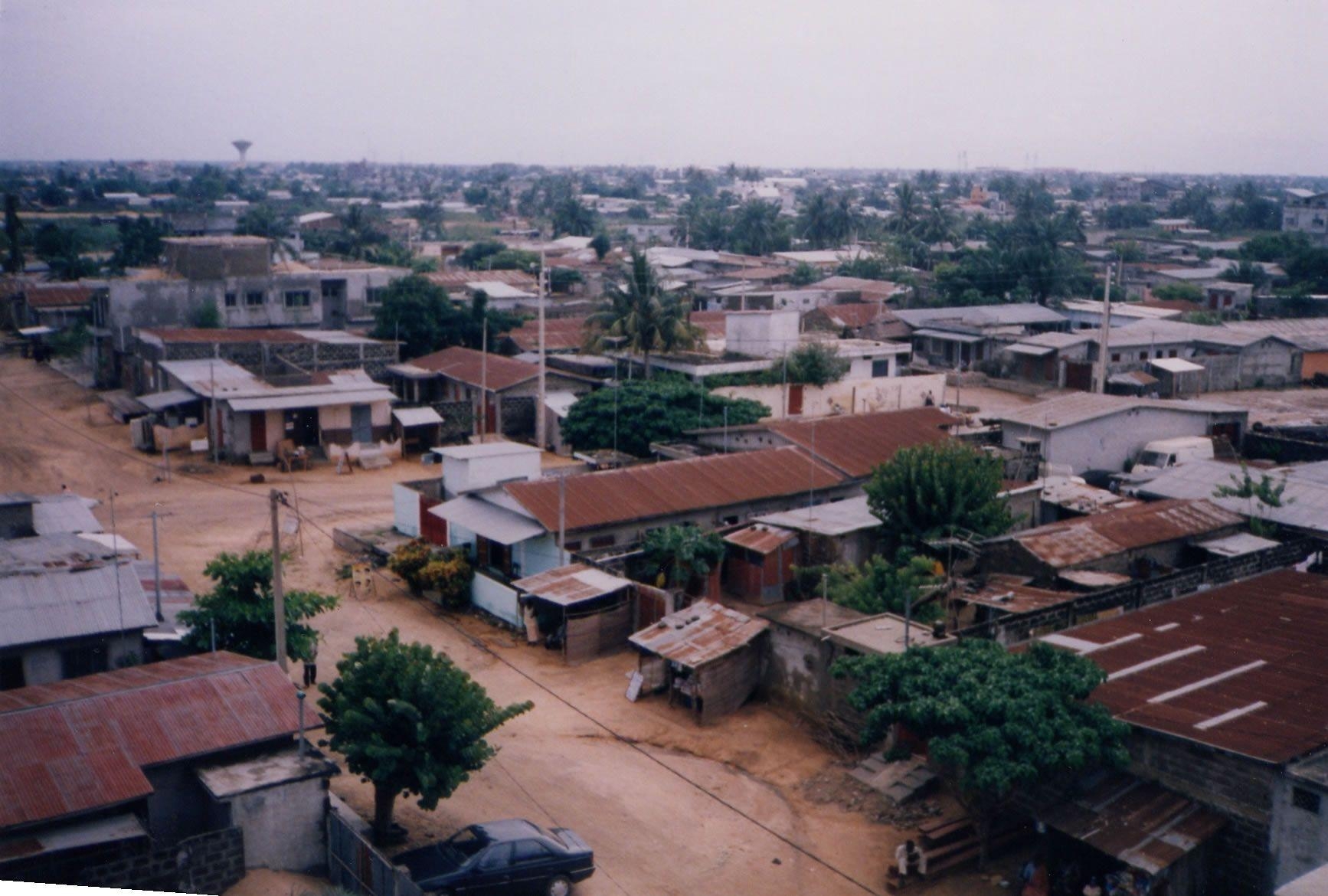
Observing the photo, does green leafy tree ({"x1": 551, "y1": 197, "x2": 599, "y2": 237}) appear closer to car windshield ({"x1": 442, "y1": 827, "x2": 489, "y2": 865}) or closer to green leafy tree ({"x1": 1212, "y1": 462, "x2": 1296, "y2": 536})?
green leafy tree ({"x1": 1212, "y1": 462, "x2": 1296, "y2": 536})

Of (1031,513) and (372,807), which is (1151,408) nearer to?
(1031,513)

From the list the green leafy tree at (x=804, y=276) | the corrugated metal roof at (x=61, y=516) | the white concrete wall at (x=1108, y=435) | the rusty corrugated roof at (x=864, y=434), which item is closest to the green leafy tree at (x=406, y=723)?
the corrugated metal roof at (x=61, y=516)

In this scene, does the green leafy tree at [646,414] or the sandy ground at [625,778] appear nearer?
the sandy ground at [625,778]

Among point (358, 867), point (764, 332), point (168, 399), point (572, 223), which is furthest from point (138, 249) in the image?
point (358, 867)

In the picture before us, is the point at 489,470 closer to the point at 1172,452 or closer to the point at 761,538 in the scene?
the point at 761,538

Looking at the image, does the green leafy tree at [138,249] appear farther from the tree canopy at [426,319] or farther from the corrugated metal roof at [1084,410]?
the corrugated metal roof at [1084,410]

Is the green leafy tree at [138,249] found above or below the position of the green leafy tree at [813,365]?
above
